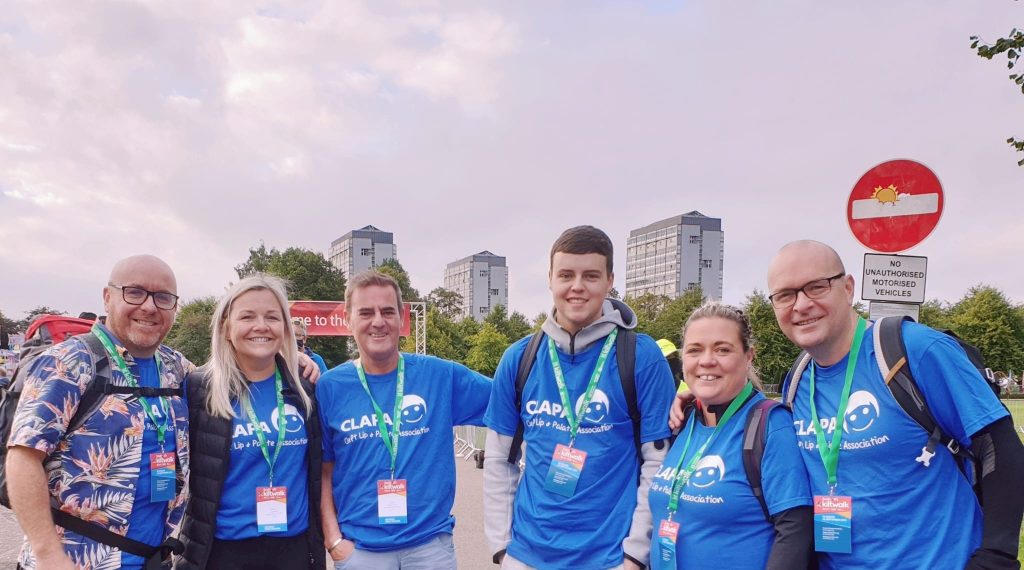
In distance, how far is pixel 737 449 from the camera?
265 cm

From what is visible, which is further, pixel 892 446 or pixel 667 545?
pixel 667 545

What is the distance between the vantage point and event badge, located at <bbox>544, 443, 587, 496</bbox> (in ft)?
9.50

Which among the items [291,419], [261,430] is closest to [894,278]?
[291,419]

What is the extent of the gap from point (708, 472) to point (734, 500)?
149mm

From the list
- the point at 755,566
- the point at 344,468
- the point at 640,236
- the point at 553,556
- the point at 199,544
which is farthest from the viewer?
the point at 640,236

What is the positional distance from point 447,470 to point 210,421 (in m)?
1.26

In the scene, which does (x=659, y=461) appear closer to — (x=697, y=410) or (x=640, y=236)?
(x=697, y=410)

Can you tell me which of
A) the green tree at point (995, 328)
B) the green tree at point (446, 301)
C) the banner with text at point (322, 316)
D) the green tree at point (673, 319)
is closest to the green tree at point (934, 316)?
the green tree at point (995, 328)

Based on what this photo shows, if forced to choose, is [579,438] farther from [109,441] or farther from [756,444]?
[109,441]

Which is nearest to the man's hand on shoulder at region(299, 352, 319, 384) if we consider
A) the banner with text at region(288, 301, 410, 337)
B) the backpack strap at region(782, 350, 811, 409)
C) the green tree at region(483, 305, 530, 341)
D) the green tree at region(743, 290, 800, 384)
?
the backpack strap at region(782, 350, 811, 409)

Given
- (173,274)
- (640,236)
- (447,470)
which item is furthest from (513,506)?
(640,236)

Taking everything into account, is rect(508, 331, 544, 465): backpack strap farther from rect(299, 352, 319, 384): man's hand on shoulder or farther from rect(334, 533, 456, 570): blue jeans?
rect(299, 352, 319, 384): man's hand on shoulder

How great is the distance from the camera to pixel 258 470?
3246 millimetres

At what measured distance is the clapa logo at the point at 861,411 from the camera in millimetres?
2559
